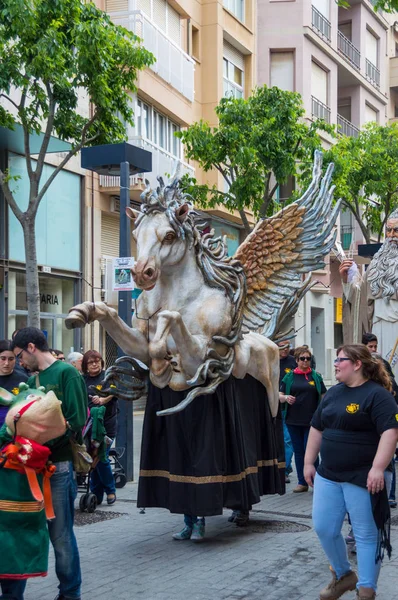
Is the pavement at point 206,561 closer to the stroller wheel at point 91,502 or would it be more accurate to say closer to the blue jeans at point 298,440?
the stroller wheel at point 91,502

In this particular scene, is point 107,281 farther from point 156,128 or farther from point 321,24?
point 321,24

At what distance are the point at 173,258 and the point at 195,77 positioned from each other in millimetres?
22231

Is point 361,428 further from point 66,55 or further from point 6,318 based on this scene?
point 6,318

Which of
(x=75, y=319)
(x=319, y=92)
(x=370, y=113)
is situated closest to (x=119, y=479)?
(x=75, y=319)

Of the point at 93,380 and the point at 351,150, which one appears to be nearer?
the point at 93,380

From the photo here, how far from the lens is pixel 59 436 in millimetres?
5355

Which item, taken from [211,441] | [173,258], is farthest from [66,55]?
[211,441]

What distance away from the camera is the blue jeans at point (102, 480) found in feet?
32.7

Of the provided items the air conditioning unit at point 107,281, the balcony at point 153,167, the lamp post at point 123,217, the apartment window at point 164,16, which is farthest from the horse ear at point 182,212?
the apartment window at point 164,16

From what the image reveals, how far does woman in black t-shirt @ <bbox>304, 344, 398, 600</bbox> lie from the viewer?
573 centimetres

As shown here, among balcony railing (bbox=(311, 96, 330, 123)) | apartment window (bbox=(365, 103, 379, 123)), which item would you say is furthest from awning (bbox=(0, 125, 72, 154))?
apartment window (bbox=(365, 103, 379, 123))

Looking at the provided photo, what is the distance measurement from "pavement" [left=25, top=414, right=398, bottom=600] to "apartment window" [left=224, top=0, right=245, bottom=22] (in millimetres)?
24237

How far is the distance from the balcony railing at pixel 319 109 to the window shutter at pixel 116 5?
11.9 m

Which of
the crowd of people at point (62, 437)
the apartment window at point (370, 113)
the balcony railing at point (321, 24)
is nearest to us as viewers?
the crowd of people at point (62, 437)
